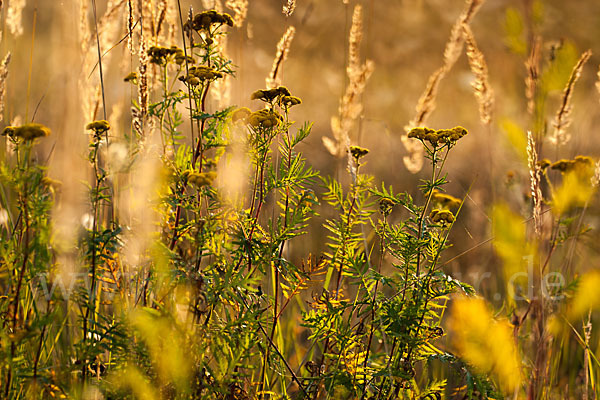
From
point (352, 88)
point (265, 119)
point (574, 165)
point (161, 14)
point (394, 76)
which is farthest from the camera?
point (394, 76)

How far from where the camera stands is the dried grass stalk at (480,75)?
4.35 feet

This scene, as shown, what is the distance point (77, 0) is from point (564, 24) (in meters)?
7.17

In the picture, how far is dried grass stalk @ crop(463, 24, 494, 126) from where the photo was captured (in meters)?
1.33

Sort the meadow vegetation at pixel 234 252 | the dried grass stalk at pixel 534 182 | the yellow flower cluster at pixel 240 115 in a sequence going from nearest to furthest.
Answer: the meadow vegetation at pixel 234 252 < the dried grass stalk at pixel 534 182 < the yellow flower cluster at pixel 240 115

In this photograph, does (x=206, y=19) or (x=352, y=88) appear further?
(x=352, y=88)

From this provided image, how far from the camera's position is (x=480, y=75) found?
1359 mm

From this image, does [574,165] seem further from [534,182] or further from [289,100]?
[289,100]

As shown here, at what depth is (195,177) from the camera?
0.74 m

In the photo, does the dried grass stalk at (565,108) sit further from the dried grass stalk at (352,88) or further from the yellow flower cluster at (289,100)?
the yellow flower cluster at (289,100)

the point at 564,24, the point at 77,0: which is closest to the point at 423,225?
the point at 77,0

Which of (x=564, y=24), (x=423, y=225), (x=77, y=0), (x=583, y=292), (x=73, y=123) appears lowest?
(x=583, y=292)

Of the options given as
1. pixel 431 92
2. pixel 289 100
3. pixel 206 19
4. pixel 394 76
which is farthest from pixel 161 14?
pixel 394 76

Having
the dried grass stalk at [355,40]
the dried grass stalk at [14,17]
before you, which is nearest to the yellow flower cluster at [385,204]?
the dried grass stalk at [355,40]

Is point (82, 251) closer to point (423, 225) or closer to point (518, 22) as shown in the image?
point (423, 225)
